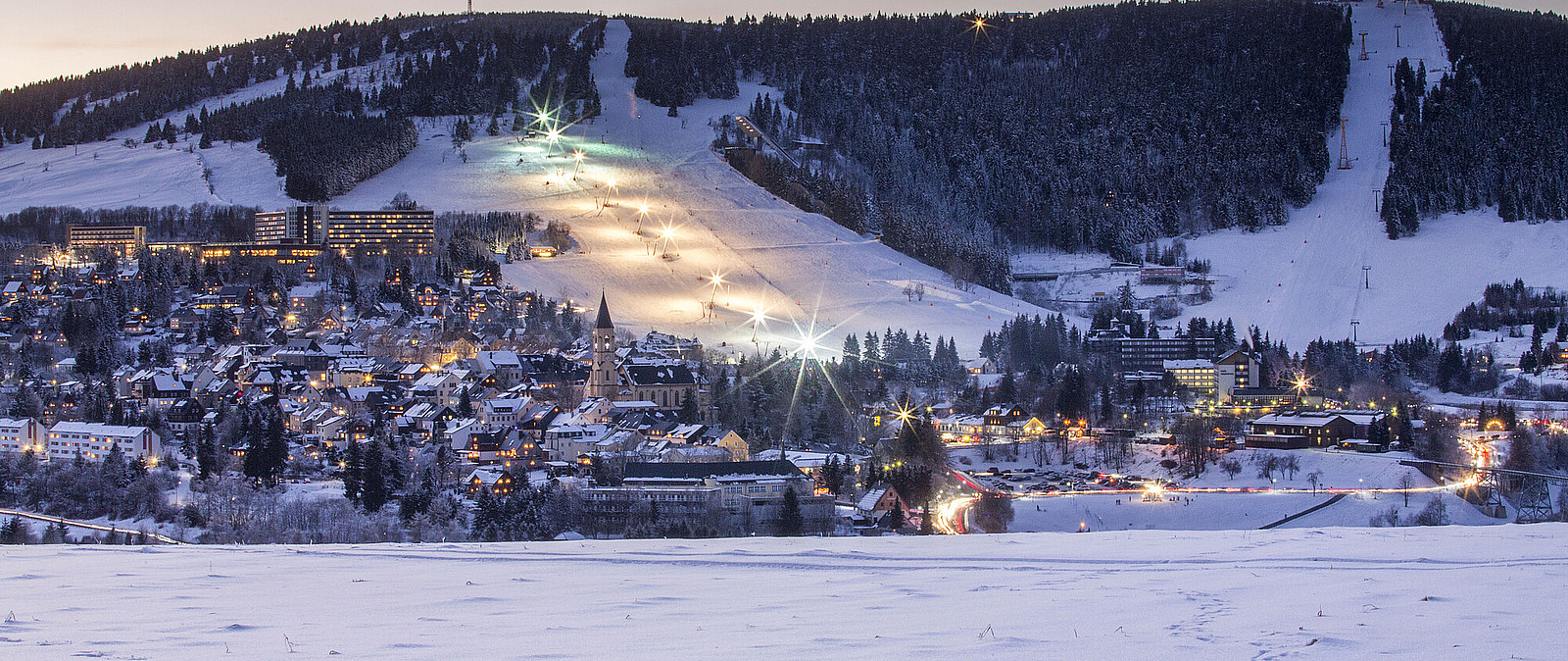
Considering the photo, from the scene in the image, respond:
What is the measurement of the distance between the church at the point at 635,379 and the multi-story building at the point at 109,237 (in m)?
43.4

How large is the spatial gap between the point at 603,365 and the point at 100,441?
23481 millimetres

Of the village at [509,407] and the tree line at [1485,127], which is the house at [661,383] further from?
the tree line at [1485,127]

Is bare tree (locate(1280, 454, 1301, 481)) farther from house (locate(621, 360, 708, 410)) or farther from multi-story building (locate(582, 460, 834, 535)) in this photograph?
house (locate(621, 360, 708, 410))

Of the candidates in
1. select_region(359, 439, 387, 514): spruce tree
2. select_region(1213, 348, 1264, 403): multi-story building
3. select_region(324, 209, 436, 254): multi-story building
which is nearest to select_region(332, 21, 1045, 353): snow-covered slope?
select_region(324, 209, 436, 254): multi-story building

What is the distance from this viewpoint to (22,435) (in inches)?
1743

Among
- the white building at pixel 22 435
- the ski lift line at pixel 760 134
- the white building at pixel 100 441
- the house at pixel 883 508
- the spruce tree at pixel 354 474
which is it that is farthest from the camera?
the ski lift line at pixel 760 134

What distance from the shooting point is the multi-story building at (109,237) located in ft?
292

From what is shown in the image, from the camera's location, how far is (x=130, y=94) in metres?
147

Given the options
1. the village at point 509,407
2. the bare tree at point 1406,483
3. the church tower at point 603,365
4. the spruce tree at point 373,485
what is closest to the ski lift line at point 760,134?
the village at point 509,407

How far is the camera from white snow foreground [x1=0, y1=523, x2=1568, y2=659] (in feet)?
26.9

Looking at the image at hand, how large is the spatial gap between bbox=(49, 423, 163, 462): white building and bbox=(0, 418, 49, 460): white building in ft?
1.28

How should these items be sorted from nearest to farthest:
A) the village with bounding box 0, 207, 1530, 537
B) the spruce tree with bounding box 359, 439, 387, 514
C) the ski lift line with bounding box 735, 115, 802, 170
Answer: the spruce tree with bounding box 359, 439, 387, 514
the village with bounding box 0, 207, 1530, 537
the ski lift line with bounding box 735, 115, 802, 170

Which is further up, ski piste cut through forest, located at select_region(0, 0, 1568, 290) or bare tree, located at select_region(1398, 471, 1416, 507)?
ski piste cut through forest, located at select_region(0, 0, 1568, 290)

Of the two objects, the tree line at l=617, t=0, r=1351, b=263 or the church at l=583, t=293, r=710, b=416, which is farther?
the tree line at l=617, t=0, r=1351, b=263
